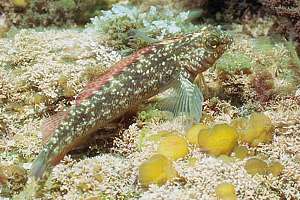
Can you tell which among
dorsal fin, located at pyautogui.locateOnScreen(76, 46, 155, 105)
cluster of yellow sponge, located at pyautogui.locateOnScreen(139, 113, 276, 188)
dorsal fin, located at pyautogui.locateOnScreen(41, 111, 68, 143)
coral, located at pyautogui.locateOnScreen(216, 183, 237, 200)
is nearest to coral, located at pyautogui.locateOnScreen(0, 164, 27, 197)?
dorsal fin, located at pyautogui.locateOnScreen(41, 111, 68, 143)

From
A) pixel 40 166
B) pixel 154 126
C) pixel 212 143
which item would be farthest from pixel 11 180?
pixel 212 143

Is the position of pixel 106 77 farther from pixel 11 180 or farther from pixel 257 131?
pixel 257 131

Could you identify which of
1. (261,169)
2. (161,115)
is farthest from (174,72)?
(261,169)

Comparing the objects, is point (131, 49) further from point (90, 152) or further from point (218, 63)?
point (90, 152)

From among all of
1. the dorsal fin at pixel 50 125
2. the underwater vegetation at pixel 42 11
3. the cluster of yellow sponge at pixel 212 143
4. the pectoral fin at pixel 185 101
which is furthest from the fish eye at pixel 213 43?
the underwater vegetation at pixel 42 11

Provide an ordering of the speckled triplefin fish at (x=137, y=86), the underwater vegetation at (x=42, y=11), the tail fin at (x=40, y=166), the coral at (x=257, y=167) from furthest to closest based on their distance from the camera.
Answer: the underwater vegetation at (x=42, y=11) → the speckled triplefin fish at (x=137, y=86) → the tail fin at (x=40, y=166) → the coral at (x=257, y=167)

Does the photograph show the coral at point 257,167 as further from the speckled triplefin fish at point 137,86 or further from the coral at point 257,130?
the speckled triplefin fish at point 137,86
